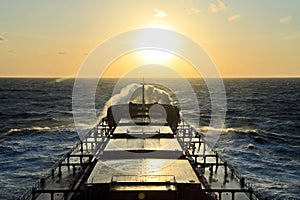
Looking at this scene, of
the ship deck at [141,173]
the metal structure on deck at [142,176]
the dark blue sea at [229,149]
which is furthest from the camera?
the dark blue sea at [229,149]

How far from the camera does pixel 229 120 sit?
107 metres

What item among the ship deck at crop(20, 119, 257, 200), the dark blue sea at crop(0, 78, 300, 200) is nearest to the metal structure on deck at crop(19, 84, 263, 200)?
the ship deck at crop(20, 119, 257, 200)

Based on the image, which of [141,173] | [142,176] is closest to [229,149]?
[141,173]

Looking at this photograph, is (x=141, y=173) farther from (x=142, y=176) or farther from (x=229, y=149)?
(x=229, y=149)

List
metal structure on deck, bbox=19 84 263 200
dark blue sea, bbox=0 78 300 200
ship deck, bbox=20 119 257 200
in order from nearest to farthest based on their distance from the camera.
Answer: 1. metal structure on deck, bbox=19 84 263 200
2. ship deck, bbox=20 119 257 200
3. dark blue sea, bbox=0 78 300 200

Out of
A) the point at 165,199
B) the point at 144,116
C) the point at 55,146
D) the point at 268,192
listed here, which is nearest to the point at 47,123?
the point at 55,146

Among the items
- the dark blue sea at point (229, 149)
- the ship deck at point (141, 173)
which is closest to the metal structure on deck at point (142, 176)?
the ship deck at point (141, 173)

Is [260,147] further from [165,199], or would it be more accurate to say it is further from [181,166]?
[165,199]

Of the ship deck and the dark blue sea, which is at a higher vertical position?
the ship deck

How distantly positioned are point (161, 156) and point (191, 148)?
20.9 m

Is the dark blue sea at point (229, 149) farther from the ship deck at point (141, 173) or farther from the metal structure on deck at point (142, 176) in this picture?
the ship deck at point (141, 173)

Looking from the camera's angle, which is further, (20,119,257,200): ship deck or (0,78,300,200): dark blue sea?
(0,78,300,200): dark blue sea

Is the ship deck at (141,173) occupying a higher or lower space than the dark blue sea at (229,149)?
higher

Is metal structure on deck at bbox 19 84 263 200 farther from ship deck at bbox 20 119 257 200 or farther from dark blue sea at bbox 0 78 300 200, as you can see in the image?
dark blue sea at bbox 0 78 300 200
